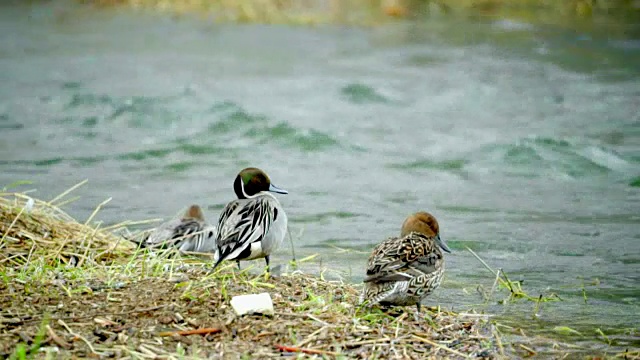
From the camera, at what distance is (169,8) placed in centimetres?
2511

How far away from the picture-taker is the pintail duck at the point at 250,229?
290 inches

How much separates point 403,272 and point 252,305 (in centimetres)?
95

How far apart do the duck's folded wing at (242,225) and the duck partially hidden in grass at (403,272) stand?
99 centimetres

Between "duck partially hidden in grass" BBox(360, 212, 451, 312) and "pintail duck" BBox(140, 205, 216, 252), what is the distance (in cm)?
209

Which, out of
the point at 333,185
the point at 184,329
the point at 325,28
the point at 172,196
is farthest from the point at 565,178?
the point at 325,28

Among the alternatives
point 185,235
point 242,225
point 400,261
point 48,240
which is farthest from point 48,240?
point 400,261

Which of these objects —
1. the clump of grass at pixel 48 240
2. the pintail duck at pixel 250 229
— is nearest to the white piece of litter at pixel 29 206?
the clump of grass at pixel 48 240

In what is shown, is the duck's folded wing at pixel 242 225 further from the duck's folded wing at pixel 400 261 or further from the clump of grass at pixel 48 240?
the duck's folded wing at pixel 400 261

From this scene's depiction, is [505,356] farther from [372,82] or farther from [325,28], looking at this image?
[325,28]

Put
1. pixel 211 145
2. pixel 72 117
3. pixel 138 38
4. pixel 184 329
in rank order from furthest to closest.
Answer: pixel 138 38, pixel 72 117, pixel 211 145, pixel 184 329

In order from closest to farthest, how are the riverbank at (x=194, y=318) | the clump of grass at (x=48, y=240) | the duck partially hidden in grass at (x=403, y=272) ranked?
the riverbank at (x=194, y=318) → the duck partially hidden in grass at (x=403, y=272) → the clump of grass at (x=48, y=240)

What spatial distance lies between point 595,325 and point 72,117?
1048 cm

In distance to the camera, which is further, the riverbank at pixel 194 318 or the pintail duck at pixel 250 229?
the pintail duck at pixel 250 229

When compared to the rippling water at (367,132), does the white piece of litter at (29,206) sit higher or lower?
higher
